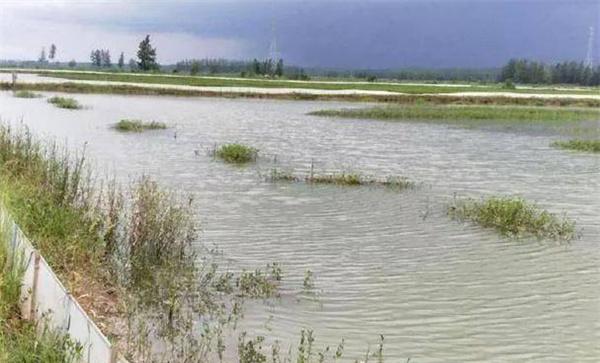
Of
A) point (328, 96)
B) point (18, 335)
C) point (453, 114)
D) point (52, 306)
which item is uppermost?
point (328, 96)

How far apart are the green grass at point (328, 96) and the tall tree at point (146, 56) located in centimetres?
4705

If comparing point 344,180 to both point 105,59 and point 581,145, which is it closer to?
point 581,145

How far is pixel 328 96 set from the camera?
51.5 metres

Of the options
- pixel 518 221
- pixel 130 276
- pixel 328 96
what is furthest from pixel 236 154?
pixel 328 96

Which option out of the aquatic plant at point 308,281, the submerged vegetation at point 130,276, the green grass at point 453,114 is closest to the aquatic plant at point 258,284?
the submerged vegetation at point 130,276

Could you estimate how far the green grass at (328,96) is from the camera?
45.7 metres

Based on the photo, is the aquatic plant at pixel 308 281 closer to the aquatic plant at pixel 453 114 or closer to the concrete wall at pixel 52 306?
the concrete wall at pixel 52 306

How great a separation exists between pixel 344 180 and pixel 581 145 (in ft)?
44.4

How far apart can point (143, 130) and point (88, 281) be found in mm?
18234

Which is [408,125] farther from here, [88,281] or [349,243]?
[88,281]

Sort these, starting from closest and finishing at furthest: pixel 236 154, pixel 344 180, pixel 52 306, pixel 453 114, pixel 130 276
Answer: pixel 52 306 → pixel 130 276 → pixel 344 180 → pixel 236 154 → pixel 453 114

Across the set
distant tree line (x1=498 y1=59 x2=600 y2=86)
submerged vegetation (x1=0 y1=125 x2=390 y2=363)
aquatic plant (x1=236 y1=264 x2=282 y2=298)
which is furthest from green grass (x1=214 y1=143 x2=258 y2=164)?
distant tree line (x1=498 y1=59 x2=600 y2=86)

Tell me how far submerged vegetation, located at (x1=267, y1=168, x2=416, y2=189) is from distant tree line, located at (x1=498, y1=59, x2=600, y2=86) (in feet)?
362

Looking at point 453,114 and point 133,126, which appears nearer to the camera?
point 133,126
